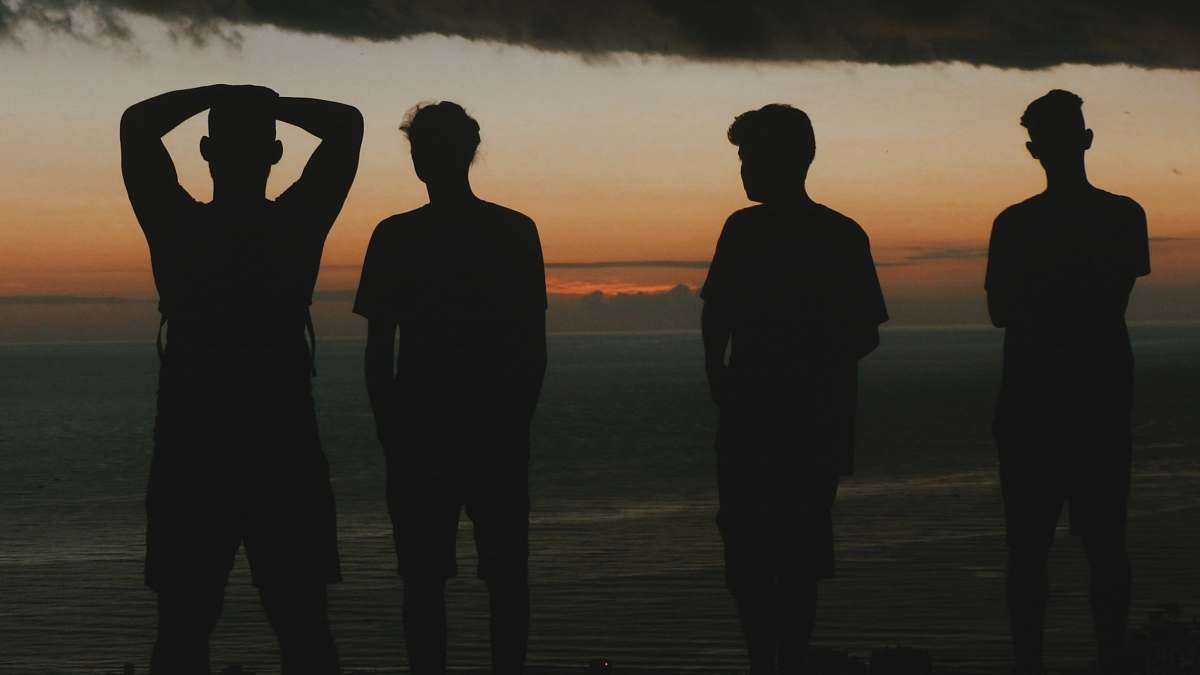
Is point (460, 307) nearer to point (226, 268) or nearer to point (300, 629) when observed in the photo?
point (226, 268)

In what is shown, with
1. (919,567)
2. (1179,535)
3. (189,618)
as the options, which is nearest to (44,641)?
(919,567)

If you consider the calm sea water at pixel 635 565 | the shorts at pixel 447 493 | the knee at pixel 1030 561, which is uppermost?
the shorts at pixel 447 493

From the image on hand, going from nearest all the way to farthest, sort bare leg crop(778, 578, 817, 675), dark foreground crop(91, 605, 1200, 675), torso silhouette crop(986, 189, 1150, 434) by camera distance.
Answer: bare leg crop(778, 578, 817, 675) < torso silhouette crop(986, 189, 1150, 434) < dark foreground crop(91, 605, 1200, 675)

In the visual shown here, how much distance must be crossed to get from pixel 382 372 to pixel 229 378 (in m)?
1.11

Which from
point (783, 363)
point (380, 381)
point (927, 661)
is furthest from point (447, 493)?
point (927, 661)

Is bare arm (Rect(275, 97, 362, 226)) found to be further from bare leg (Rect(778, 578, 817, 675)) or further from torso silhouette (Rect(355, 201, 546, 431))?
bare leg (Rect(778, 578, 817, 675))

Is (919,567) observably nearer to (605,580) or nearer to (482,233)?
(605,580)

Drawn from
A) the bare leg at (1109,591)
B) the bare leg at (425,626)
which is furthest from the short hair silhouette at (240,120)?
the bare leg at (1109,591)

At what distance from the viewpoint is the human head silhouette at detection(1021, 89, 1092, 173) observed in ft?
20.3

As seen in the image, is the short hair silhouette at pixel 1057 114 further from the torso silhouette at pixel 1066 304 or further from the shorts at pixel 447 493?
the shorts at pixel 447 493

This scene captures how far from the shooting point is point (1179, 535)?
778 inches

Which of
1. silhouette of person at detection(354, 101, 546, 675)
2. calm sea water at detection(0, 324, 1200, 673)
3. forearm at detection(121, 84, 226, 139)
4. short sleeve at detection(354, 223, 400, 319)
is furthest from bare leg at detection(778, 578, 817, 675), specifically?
calm sea water at detection(0, 324, 1200, 673)

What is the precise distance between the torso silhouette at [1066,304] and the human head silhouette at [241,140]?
3.15 meters

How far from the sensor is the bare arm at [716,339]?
5.67 metres
